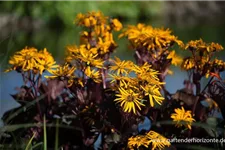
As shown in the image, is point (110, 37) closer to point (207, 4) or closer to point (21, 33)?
point (21, 33)

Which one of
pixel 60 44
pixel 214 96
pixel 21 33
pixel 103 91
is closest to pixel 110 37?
pixel 103 91

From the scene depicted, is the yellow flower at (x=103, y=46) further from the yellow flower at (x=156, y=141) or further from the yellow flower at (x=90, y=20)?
the yellow flower at (x=156, y=141)

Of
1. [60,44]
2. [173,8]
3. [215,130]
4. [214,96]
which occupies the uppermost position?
[173,8]

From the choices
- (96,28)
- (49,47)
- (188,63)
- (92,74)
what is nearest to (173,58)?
(188,63)

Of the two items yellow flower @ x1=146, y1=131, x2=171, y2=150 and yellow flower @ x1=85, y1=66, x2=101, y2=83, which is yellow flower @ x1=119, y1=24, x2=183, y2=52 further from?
yellow flower @ x1=146, y1=131, x2=171, y2=150

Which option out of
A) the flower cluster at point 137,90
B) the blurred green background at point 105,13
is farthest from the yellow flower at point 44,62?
the blurred green background at point 105,13

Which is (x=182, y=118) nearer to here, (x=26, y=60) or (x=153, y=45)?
(x=153, y=45)

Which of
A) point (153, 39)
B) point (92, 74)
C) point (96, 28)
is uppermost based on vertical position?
point (96, 28)

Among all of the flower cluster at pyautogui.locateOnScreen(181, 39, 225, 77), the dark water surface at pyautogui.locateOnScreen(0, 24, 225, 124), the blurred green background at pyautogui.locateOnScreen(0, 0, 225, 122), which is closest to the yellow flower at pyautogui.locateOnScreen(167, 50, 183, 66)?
the flower cluster at pyautogui.locateOnScreen(181, 39, 225, 77)
